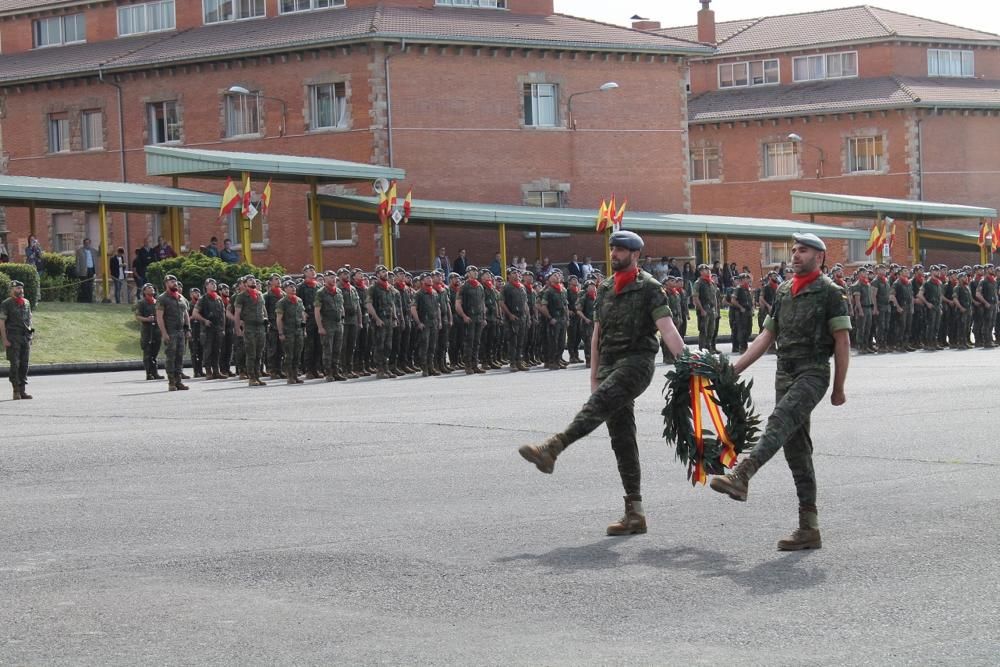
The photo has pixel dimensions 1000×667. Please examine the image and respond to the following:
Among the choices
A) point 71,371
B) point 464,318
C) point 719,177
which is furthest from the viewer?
point 719,177

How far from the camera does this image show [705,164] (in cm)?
7675

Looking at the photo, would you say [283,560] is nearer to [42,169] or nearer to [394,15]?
[394,15]

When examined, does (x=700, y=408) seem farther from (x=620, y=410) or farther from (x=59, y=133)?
(x=59, y=133)

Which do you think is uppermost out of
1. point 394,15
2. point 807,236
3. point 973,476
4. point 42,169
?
point 394,15

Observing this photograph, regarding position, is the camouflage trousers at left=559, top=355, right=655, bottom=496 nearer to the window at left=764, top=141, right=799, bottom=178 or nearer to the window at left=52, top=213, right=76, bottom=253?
the window at left=52, top=213, right=76, bottom=253

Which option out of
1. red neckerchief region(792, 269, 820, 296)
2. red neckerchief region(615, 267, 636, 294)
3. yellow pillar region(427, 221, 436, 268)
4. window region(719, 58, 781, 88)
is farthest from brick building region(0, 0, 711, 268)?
red neckerchief region(792, 269, 820, 296)

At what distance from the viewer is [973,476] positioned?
41.0 ft

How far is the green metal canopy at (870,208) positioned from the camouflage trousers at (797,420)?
52.2 metres

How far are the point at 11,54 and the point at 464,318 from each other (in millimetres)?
40770

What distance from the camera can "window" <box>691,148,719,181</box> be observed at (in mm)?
76500

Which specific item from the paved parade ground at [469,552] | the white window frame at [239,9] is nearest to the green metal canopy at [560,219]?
the white window frame at [239,9]

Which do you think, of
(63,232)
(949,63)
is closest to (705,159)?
(949,63)

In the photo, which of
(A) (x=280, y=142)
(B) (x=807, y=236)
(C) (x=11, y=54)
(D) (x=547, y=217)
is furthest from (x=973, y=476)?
(C) (x=11, y=54)

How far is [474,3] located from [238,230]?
1186 centimetres
